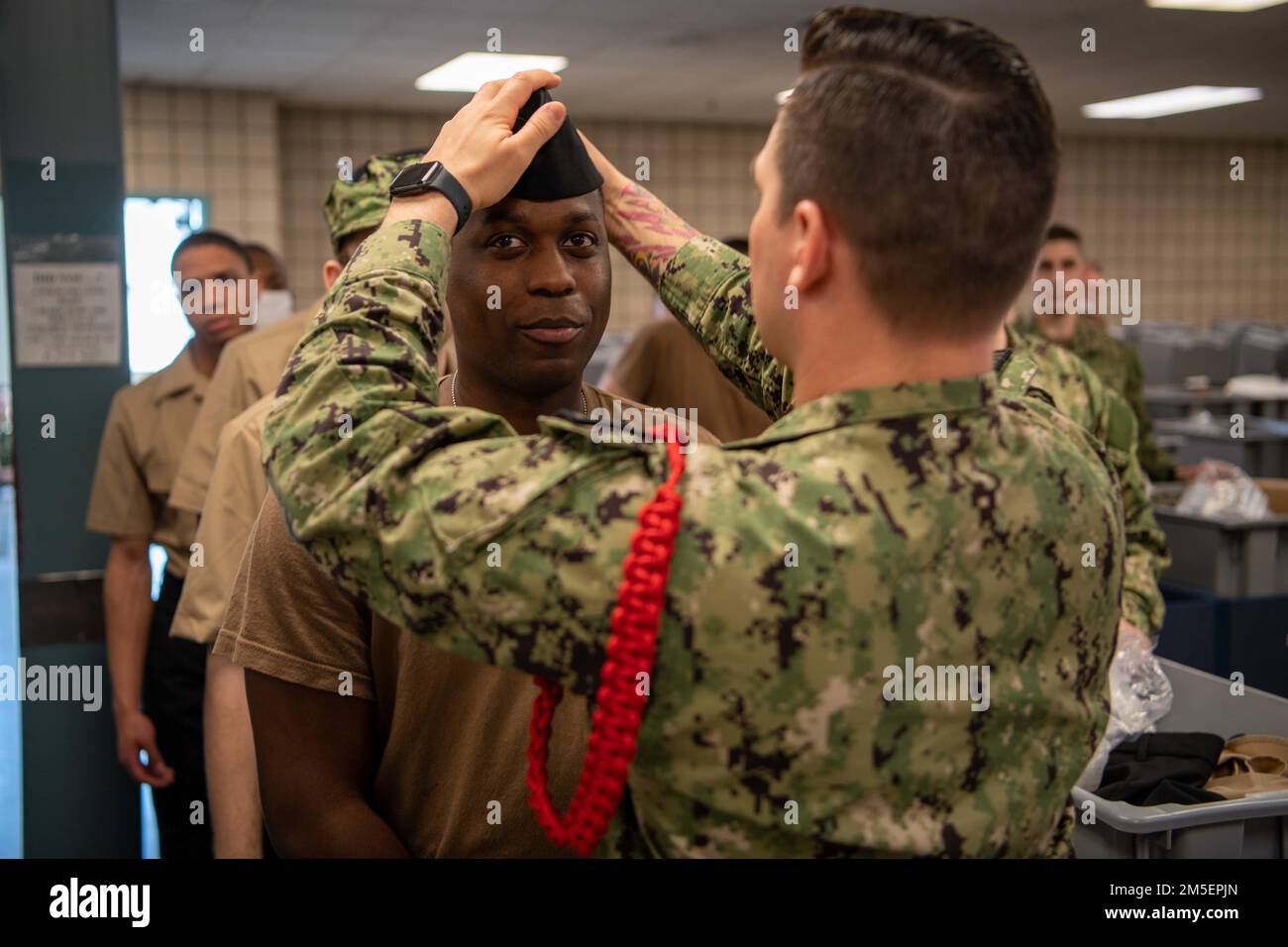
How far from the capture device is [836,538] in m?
0.84

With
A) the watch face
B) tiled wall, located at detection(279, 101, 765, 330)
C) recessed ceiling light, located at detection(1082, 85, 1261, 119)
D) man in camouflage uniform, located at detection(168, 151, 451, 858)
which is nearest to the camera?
the watch face

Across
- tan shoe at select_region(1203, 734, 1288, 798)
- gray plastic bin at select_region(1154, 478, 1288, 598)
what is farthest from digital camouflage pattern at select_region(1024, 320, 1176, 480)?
tan shoe at select_region(1203, 734, 1288, 798)

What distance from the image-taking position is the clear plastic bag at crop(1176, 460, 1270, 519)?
3773 millimetres

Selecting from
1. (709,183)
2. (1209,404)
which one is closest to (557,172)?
(1209,404)

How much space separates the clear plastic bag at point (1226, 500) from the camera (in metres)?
3.77

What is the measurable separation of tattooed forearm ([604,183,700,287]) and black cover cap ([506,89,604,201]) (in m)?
0.09

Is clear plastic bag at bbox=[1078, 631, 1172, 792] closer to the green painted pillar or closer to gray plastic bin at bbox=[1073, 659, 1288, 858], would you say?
gray plastic bin at bbox=[1073, 659, 1288, 858]

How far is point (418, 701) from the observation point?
4.00ft

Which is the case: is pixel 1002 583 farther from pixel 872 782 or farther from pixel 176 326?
pixel 176 326
